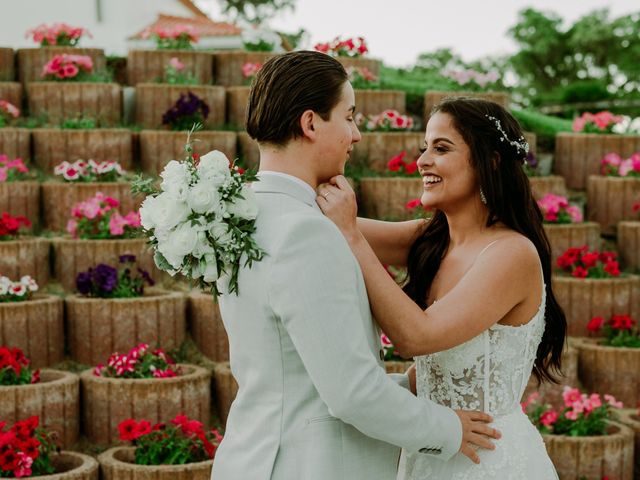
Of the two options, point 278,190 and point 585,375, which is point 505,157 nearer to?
point 278,190

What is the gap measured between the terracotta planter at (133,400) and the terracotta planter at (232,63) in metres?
5.33

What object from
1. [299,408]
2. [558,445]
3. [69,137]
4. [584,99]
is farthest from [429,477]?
[584,99]

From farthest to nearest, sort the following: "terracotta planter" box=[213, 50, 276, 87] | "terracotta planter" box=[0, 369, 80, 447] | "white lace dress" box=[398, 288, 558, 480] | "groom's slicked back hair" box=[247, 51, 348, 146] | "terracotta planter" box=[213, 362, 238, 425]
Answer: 1. "terracotta planter" box=[213, 50, 276, 87]
2. "terracotta planter" box=[213, 362, 238, 425]
3. "terracotta planter" box=[0, 369, 80, 447]
4. "white lace dress" box=[398, 288, 558, 480]
5. "groom's slicked back hair" box=[247, 51, 348, 146]

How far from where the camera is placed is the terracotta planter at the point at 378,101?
9.62m

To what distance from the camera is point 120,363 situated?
587 cm

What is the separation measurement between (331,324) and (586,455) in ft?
12.5

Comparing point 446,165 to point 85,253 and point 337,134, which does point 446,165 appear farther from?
point 85,253

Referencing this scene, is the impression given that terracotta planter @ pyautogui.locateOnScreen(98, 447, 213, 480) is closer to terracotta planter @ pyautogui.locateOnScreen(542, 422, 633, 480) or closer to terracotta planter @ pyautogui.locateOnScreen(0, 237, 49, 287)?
terracotta planter @ pyautogui.locateOnScreen(542, 422, 633, 480)

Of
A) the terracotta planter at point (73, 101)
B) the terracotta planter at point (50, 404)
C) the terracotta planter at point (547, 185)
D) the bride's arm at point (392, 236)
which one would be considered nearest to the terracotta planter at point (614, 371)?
the terracotta planter at point (547, 185)

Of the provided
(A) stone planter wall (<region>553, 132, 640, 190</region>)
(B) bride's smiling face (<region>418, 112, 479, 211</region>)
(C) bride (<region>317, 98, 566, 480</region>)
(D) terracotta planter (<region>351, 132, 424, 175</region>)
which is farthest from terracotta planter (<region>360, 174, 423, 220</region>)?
(B) bride's smiling face (<region>418, 112, 479, 211</region>)

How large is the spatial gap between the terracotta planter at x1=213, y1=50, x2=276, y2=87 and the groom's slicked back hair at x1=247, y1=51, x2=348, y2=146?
8.15m

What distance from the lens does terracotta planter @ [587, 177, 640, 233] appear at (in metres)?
8.77

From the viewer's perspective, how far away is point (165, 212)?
2.63m

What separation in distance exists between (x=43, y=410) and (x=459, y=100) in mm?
3294
